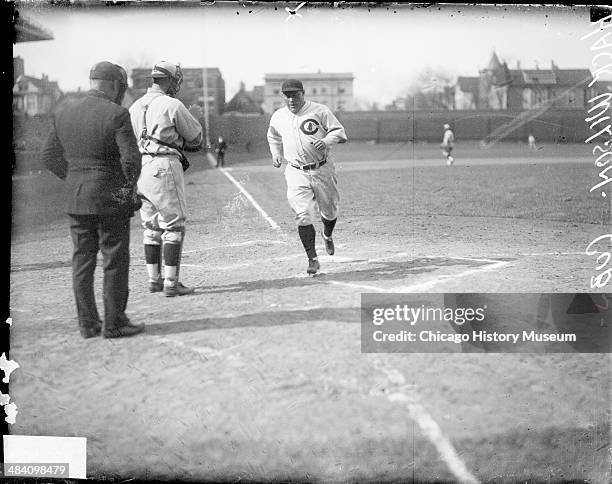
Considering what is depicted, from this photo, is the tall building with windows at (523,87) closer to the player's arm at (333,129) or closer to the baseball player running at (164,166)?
the player's arm at (333,129)

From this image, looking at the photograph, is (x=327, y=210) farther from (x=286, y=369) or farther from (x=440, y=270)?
(x=286, y=369)

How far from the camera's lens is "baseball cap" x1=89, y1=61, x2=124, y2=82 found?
3.19 m

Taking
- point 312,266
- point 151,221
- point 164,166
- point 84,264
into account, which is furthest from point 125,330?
point 312,266

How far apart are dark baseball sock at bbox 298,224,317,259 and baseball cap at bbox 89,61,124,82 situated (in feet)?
3.93

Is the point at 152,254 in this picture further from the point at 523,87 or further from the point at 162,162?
the point at 523,87

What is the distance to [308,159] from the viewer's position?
142 inches

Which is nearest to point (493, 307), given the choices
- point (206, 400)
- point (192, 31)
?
point (206, 400)

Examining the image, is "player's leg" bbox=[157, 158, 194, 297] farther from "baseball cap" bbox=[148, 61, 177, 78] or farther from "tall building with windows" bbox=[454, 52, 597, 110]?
"tall building with windows" bbox=[454, 52, 597, 110]

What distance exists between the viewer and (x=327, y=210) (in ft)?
11.5

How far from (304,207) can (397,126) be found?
65 cm

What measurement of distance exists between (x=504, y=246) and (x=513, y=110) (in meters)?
0.75

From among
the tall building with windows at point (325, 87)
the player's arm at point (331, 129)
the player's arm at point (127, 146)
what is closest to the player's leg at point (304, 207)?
the player's arm at point (331, 129)

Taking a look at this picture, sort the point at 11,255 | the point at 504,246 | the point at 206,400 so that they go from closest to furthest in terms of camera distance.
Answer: the point at 206,400
the point at 11,255
the point at 504,246

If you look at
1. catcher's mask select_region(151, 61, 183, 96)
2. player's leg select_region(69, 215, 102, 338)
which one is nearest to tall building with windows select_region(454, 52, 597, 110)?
catcher's mask select_region(151, 61, 183, 96)
